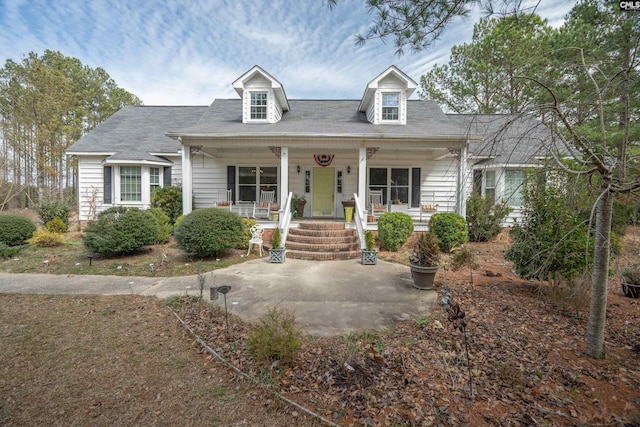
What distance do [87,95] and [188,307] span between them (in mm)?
31477

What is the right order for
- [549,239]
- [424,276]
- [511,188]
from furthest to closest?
[511,188], [424,276], [549,239]

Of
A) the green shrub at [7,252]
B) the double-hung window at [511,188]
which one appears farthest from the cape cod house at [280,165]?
the green shrub at [7,252]

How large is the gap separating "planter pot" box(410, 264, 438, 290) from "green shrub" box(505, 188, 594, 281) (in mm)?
1518

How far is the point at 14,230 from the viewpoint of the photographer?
30.0ft

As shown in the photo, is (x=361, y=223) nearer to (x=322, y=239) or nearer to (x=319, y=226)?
(x=322, y=239)

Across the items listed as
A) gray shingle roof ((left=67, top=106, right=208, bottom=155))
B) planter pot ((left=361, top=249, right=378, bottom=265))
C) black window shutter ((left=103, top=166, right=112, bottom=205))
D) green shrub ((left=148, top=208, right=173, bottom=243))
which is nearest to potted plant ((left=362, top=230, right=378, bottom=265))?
planter pot ((left=361, top=249, right=378, bottom=265))

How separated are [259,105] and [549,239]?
10910mm

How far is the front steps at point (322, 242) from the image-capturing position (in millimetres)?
8305

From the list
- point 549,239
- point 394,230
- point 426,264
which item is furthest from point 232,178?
point 549,239

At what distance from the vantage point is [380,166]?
12.3m

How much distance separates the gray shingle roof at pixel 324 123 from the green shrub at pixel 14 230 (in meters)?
6.04

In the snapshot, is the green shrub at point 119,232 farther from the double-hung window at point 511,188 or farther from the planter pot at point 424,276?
the double-hung window at point 511,188

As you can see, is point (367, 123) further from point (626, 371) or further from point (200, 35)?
point (626, 371)

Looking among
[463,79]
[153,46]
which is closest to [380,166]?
[153,46]
